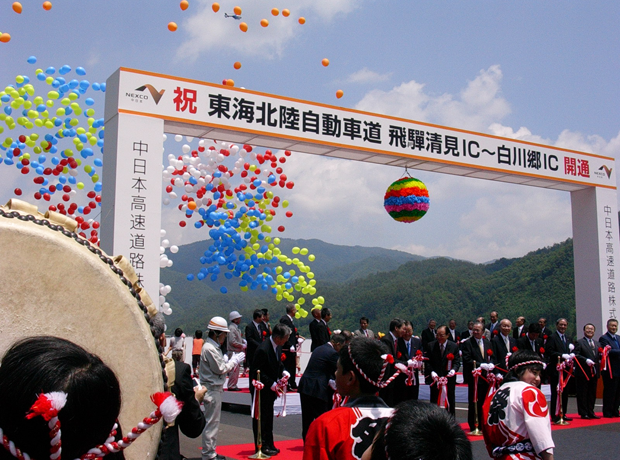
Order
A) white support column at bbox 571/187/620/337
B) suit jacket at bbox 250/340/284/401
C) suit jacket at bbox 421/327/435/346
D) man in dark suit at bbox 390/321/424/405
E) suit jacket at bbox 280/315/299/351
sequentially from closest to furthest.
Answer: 1. suit jacket at bbox 250/340/284/401
2. man in dark suit at bbox 390/321/424/405
3. suit jacket at bbox 280/315/299/351
4. white support column at bbox 571/187/620/337
5. suit jacket at bbox 421/327/435/346

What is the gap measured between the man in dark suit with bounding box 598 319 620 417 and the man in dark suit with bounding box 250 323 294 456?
552cm

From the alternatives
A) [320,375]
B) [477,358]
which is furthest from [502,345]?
[320,375]

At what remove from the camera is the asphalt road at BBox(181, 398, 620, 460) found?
246 inches

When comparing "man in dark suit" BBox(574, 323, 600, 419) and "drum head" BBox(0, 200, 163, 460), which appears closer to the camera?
"drum head" BBox(0, 200, 163, 460)

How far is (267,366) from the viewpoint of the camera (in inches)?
243

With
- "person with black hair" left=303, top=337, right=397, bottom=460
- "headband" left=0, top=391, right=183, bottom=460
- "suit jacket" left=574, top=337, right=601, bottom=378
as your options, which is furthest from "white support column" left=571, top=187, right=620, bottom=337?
"headband" left=0, top=391, right=183, bottom=460

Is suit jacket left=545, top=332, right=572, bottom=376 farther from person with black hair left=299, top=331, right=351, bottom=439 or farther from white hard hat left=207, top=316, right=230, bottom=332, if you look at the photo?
white hard hat left=207, top=316, right=230, bottom=332

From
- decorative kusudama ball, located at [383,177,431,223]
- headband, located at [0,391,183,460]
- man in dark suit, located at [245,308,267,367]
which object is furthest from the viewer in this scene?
decorative kusudama ball, located at [383,177,431,223]

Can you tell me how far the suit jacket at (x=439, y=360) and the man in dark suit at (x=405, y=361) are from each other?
0.21 metres

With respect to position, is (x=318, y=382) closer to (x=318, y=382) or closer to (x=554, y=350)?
(x=318, y=382)

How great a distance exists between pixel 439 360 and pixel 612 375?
310cm

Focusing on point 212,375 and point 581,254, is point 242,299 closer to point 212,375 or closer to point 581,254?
point 581,254

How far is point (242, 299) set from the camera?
51969 mm

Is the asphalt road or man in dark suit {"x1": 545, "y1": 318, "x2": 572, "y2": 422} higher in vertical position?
man in dark suit {"x1": 545, "y1": 318, "x2": 572, "y2": 422}
